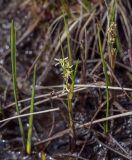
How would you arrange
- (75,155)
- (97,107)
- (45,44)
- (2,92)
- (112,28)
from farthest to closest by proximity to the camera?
(45,44) < (2,92) < (97,107) < (75,155) < (112,28)

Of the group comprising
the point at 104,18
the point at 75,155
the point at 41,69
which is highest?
the point at 104,18

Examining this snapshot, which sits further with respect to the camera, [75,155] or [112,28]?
[75,155]

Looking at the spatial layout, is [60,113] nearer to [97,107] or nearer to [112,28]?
[97,107]

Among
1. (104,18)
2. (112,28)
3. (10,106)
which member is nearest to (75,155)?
(10,106)

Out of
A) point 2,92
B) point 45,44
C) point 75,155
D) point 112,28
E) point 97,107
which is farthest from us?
point 45,44

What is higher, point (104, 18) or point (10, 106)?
point (104, 18)

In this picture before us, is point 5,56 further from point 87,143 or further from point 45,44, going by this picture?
point 87,143

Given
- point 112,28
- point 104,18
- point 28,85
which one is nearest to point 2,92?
point 28,85
